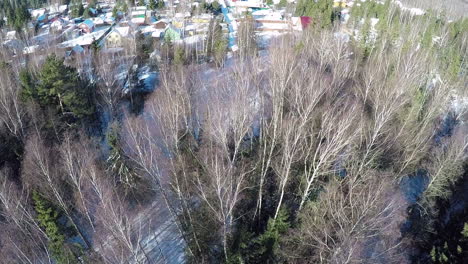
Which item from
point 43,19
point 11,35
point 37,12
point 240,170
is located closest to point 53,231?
point 240,170

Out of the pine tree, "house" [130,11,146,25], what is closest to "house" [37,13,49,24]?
"house" [130,11,146,25]

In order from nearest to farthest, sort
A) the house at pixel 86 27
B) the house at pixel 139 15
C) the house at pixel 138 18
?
the house at pixel 86 27
the house at pixel 138 18
the house at pixel 139 15

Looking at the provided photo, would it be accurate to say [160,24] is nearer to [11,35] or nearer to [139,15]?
[139,15]

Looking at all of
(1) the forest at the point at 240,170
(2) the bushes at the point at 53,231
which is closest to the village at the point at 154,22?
(1) the forest at the point at 240,170

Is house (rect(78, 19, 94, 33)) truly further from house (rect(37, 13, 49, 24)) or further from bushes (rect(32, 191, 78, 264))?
bushes (rect(32, 191, 78, 264))

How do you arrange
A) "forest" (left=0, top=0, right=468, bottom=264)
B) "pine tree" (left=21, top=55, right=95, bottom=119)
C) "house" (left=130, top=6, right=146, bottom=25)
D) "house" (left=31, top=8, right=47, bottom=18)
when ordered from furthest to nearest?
1. "house" (left=31, top=8, right=47, bottom=18)
2. "house" (left=130, top=6, right=146, bottom=25)
3. "pine tree" (left=21, top=55, right=95, bottom=119)
4. "forest" (left=0, top=0, right=468, bottom=264)

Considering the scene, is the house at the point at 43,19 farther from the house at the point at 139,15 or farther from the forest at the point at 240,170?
the forest at the point at 240,170

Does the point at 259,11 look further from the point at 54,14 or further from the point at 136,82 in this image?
the point at 54,14

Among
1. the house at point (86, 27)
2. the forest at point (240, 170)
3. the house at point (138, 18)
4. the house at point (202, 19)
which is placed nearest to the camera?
the forest at point (240, 170)
